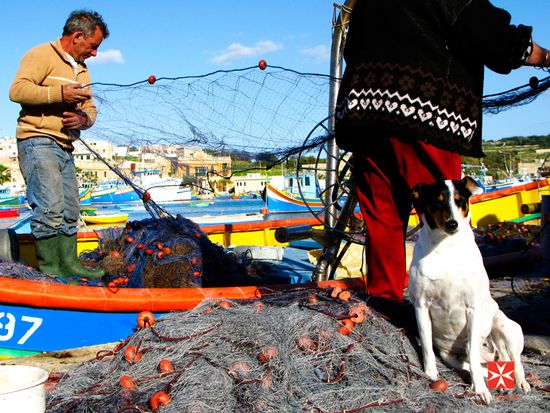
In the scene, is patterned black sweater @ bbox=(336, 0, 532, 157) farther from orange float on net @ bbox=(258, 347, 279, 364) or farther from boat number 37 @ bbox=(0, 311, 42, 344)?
boat number 37 @ bbox=(0, 311, 42, 344)

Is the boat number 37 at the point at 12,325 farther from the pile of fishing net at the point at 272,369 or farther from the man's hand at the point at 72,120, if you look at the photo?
the man's hand at the point at 72,120

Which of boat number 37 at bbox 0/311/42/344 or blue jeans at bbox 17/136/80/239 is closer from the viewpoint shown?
boat number 37 at bbox 0/311/42/344

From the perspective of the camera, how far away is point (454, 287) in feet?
9.05

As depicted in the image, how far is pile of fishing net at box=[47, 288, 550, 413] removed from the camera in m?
2.57

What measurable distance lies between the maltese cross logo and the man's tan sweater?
11.2 feet

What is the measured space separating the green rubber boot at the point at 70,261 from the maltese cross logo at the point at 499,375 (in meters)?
3.16

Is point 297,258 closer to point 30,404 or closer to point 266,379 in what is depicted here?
point 266,379

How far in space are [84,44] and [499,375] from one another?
3765 mm

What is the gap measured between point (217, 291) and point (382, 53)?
1.89m

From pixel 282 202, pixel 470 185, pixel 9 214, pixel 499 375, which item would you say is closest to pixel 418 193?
pixel 470 185

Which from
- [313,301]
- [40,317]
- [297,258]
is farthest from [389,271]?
[297,258]

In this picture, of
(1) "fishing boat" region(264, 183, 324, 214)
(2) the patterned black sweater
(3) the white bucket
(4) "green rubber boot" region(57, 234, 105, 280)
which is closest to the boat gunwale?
(4) "green rubber boot" region(57, 234, 105, 280)

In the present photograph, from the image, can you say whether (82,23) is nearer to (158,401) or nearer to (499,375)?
(158,401)

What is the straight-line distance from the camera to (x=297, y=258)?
6668 millimetres
